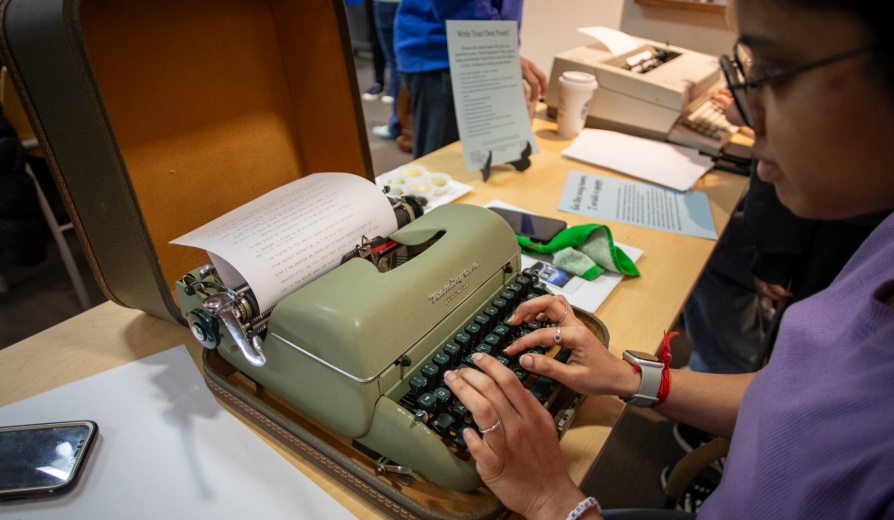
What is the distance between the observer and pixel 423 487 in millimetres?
630

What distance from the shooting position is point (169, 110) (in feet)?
2.89

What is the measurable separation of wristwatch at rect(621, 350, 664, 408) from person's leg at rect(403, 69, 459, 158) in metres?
1.31

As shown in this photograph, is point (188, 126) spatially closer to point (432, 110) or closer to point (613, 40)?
point (432, 110)

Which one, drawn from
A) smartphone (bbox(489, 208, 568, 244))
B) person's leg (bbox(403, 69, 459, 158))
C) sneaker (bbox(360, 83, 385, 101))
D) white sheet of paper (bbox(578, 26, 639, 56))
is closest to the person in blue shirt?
person's leg (bbox(403, 69, 459, 158))

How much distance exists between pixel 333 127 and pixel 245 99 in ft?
0.58

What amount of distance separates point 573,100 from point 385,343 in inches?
54.1

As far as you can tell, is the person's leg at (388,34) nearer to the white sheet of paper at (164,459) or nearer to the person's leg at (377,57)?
the person's leg at (377,57)

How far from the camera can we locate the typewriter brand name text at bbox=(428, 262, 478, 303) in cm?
72

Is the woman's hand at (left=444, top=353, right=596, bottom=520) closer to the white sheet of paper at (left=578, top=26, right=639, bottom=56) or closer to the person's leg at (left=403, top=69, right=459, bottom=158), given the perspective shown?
the person's leg at (left=403, top=69, right=459, bottom=158)

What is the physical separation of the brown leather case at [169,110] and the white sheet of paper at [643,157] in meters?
0.88

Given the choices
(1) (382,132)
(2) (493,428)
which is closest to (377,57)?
(1) (382,132)

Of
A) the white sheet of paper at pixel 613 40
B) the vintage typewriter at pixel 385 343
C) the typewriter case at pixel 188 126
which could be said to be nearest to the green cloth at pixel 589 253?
the typewriter case at pixel 188 126

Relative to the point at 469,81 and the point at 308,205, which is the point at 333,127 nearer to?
the point at 308,205

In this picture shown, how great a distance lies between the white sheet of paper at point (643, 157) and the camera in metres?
1.54
